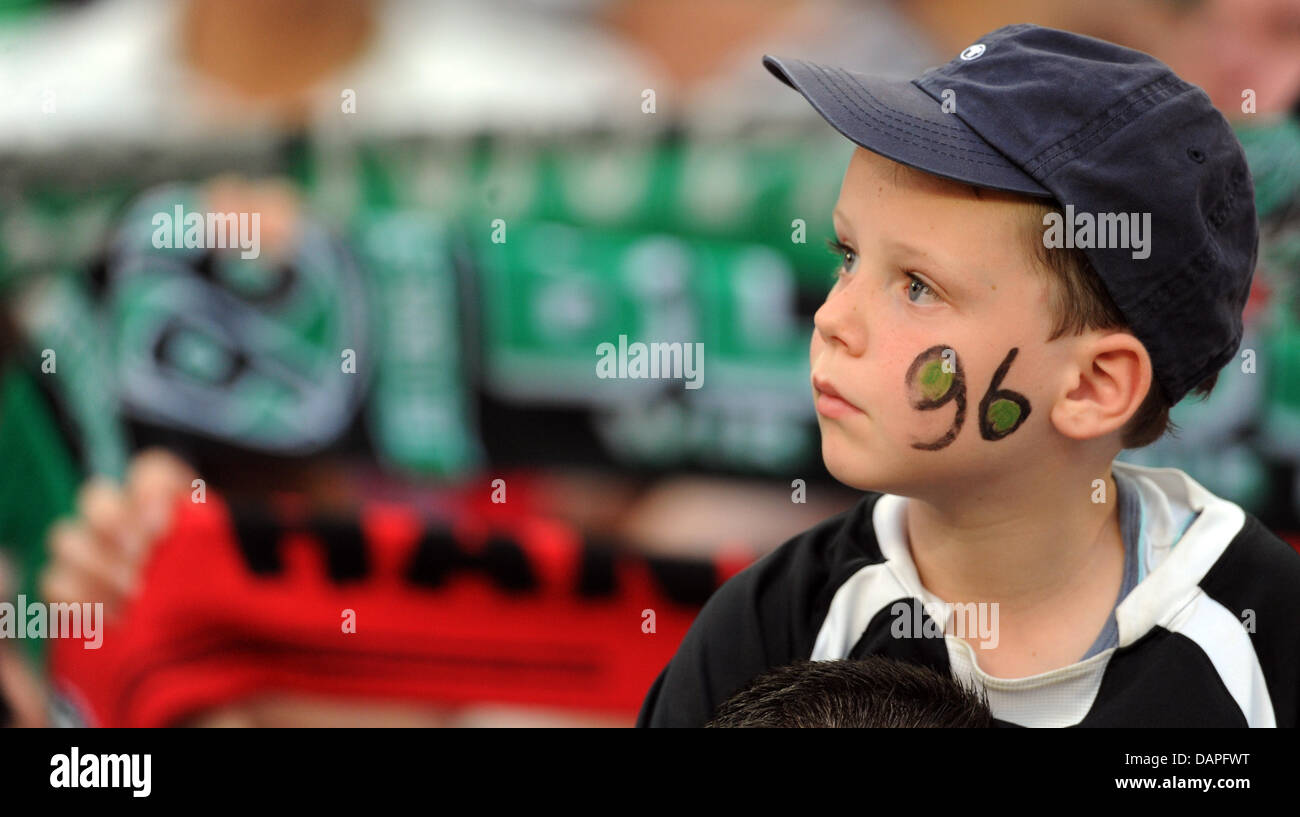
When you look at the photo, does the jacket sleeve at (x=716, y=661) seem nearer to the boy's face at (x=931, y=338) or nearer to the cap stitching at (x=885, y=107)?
the boy's face at (x=931, y=338)

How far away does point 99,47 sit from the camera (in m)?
2.34

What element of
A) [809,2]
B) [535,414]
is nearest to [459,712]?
[535,414]

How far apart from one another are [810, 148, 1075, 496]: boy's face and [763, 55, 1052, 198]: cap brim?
22mm

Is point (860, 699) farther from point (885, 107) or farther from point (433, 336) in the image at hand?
point (433, 336)

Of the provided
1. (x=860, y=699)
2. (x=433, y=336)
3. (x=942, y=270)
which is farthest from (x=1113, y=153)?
(x=433, y=336)

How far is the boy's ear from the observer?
90cm

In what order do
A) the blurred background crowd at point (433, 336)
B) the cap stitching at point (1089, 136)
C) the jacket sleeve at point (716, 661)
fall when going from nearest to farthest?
the cap stitching at point (1089, 136) → the jacket sleeve at point (716, 661) → the blurred background crowd at point (433, 336)

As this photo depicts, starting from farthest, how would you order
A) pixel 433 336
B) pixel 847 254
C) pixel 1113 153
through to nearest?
pixel 433 336 → pixel 847 254 → pixel 1113 153

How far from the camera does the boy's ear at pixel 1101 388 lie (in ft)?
2.94

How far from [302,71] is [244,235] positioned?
0.31 meters

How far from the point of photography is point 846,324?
90 cm

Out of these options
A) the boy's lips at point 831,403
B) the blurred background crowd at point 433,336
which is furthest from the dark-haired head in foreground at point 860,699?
the blurred background crowd at point 433,336

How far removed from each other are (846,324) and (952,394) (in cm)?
9
